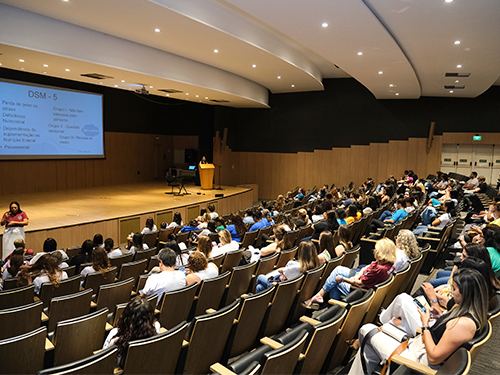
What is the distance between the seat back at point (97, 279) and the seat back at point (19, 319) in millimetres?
1148

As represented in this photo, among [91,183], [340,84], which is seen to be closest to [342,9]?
[340,84]

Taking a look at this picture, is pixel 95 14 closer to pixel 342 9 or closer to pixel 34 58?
pixel 34 58

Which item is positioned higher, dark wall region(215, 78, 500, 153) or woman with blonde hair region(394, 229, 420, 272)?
dark wall region(215, 78, 500, 153)

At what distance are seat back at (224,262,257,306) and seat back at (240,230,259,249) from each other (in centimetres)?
210

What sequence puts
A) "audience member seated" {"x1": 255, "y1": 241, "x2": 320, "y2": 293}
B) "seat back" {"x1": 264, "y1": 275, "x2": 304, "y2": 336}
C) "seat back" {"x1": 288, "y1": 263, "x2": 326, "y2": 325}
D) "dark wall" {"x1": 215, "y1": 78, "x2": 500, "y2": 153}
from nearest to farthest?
"seat back" {"x1": 264, "y1": 275, "x2": 304, "y2": 336} → "seat back" {"x1": 288, "y1": 263, "x2": 326, "y2": 325} → "audience member seated" {"x1": 255, "y1": 241, "x2": 320, "y2": 293} → "dark wall" {"x1": 215, "y1": 78, "x2": 500, "y2": 153}

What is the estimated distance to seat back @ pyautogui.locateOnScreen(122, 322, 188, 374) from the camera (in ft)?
6.95

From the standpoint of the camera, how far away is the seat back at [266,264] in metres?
4.37

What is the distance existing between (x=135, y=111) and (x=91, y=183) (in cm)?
434

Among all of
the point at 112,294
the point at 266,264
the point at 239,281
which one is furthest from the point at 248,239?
the point at 112,294

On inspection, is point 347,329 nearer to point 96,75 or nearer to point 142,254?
point 142,254

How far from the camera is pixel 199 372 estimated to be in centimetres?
271

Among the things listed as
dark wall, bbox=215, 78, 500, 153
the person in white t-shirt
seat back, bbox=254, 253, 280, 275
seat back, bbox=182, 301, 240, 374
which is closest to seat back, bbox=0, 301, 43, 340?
the person in white t-shirt

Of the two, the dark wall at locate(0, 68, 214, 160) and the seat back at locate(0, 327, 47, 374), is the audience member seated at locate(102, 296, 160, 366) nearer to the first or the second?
the seat back at locate(0, 327, 47, 374)

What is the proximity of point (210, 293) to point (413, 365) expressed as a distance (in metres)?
2.00
